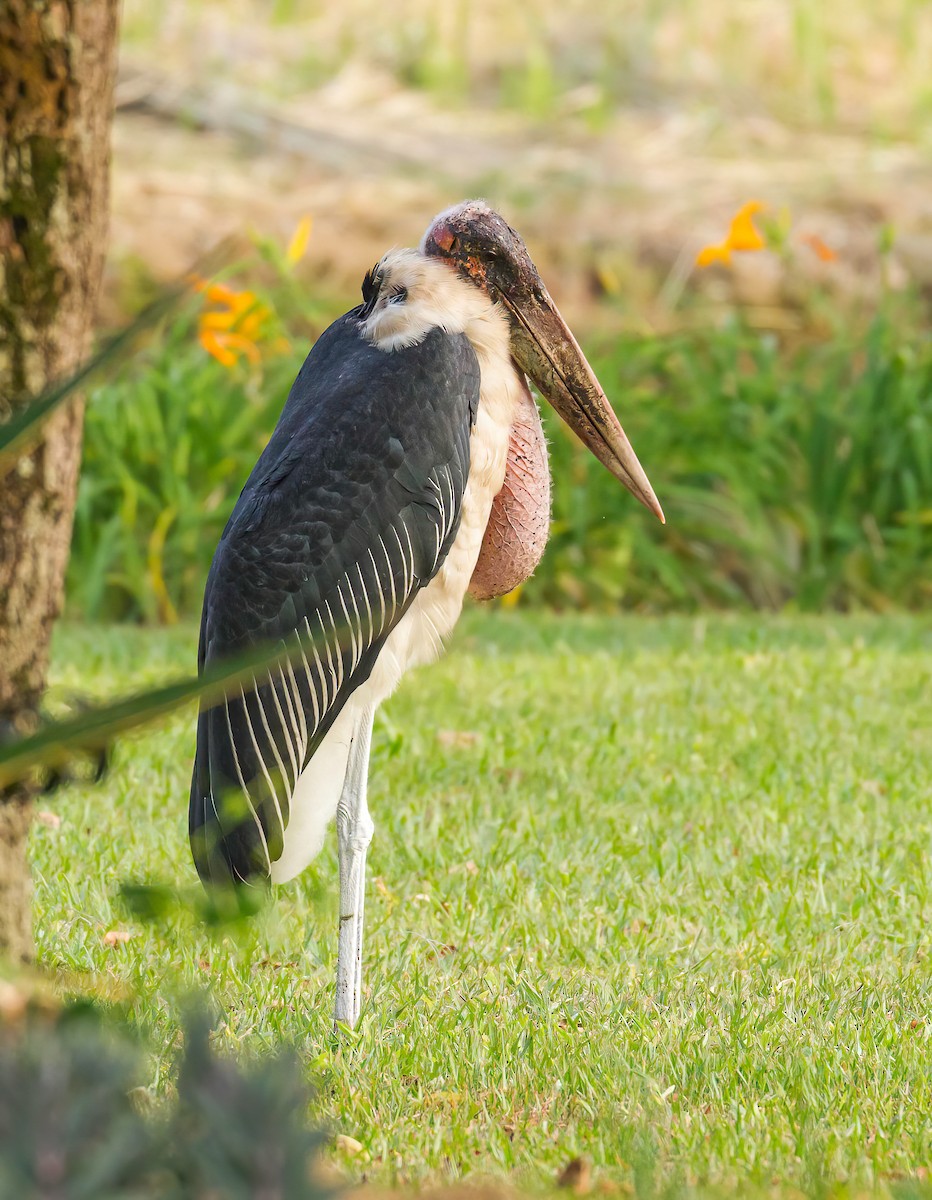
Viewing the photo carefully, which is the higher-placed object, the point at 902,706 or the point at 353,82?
the point at 353,82

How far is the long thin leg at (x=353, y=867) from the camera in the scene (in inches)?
100

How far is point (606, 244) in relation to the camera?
29.9 ft

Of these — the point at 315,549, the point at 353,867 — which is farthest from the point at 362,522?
the point at 353,867

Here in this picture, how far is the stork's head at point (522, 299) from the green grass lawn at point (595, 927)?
34.5 inches

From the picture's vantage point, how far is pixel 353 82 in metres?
13.2

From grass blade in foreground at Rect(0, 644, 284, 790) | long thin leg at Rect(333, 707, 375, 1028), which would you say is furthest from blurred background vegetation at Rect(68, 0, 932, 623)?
grass blade in foreground at Rect(0, 644, 284, 790)

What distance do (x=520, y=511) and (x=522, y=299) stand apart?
14.4 inches

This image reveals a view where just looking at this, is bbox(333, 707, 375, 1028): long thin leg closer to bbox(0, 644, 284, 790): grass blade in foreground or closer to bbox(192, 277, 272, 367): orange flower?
bbox(0, 644, 284, 790): grass blade in foreground

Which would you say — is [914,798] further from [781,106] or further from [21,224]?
[781,106]

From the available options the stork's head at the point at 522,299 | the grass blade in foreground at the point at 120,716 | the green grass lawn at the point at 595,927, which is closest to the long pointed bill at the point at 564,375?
the stork's head at the point at 522,299

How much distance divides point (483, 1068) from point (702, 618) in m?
4.25

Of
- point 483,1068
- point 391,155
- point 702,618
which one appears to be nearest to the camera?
point 483,1068

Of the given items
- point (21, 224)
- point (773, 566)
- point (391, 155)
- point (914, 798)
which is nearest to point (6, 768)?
point (21, 224)

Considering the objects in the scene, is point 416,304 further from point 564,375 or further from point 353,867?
point 353,867
